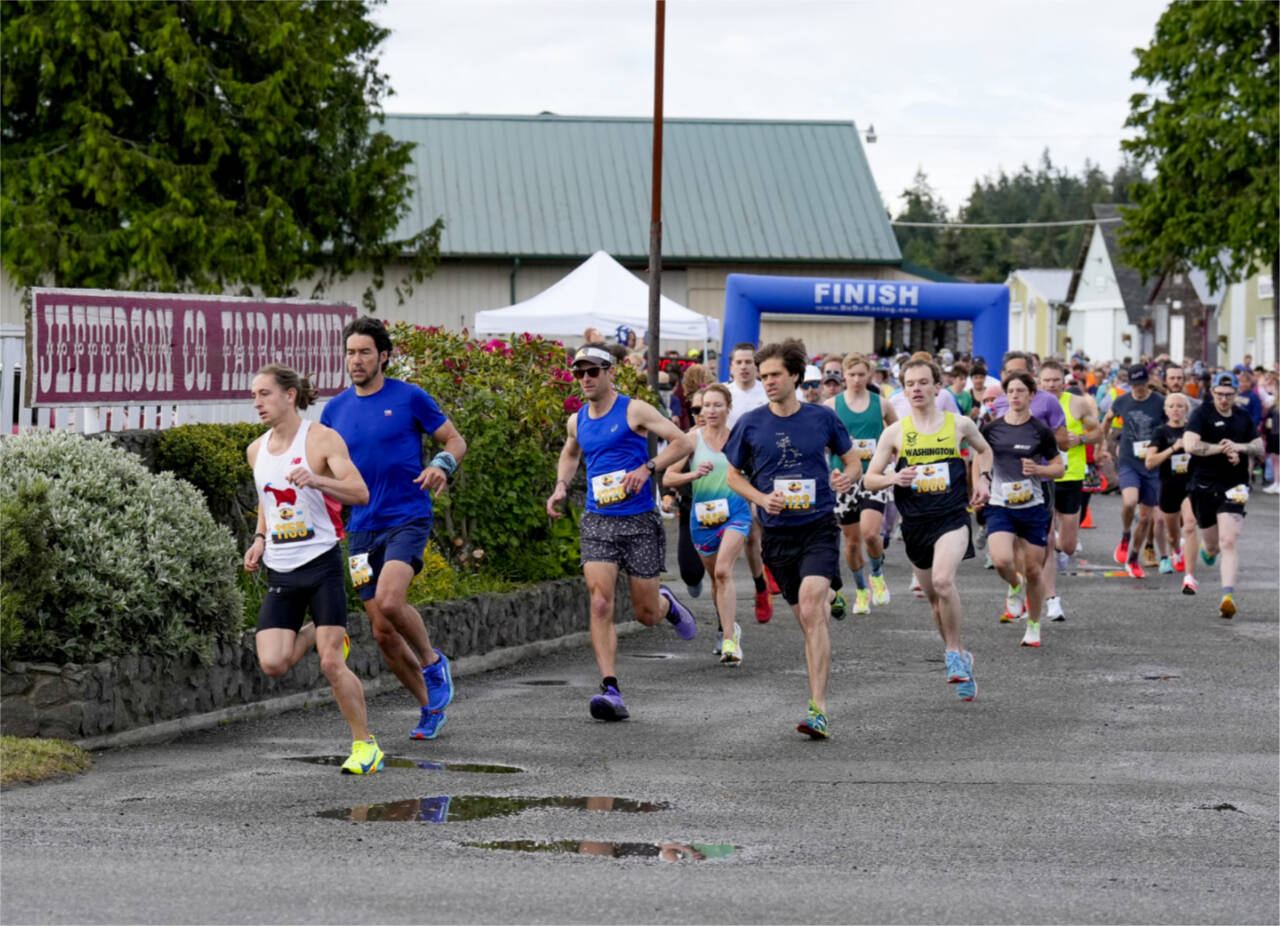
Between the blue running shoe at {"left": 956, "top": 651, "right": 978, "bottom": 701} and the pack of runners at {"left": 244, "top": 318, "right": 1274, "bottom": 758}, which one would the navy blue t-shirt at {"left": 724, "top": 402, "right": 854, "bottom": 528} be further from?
the blue running shoe at {"left": 956, "top": 651, "right": 978, "bottom": 701}

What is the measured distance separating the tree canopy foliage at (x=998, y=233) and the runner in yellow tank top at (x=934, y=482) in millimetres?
92566

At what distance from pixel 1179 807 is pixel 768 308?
22.1 meters

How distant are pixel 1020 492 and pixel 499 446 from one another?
3.74 m

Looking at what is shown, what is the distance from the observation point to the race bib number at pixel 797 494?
34.1 feet

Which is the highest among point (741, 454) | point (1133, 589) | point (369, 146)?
point (369, 146)

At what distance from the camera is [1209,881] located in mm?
6898

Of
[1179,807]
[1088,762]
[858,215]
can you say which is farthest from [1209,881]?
[858,215]

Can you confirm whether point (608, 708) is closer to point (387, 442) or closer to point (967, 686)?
point (387, 442)

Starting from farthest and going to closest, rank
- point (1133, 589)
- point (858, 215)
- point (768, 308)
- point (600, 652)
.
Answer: point (858, 215)
point (768, 308)
point (1133, 589)
point (600, 652)

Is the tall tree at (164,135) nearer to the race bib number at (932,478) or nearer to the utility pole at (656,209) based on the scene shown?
the utility pole at (656,209)

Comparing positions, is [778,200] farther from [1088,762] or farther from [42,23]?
[1088,762]

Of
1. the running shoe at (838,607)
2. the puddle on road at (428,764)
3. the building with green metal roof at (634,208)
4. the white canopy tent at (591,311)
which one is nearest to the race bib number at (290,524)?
the puddle on road at (428,764)

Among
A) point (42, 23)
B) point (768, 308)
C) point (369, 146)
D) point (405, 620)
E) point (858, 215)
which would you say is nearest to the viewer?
point (405, 620)

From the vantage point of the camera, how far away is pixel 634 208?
54125 millimetres
